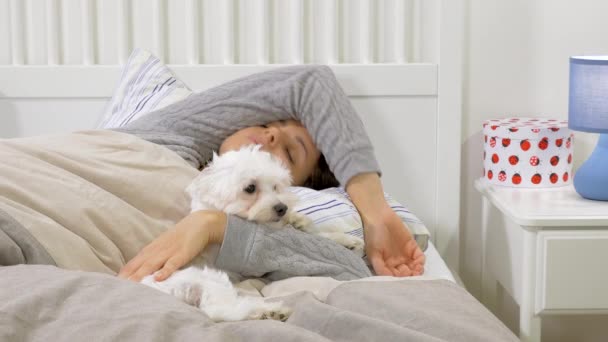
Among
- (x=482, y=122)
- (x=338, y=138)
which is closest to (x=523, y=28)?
(x=482, y=122)

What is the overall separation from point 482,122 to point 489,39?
0.75ft

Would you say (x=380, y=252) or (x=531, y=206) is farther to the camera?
(x=531, y=206)

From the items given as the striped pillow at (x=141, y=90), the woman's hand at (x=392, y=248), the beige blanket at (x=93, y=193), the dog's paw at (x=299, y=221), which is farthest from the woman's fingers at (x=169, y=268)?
the striped pillow at (x=141, y=90)

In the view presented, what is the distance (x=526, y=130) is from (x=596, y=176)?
8.5 inches

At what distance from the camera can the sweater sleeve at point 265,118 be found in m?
1.95

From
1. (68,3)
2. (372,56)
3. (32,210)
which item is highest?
(68,3)

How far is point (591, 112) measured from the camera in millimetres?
2039

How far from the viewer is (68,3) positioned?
239 cm

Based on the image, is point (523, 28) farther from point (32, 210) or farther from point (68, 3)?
point (32, 210)

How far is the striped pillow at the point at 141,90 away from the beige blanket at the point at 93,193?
281 millimetres

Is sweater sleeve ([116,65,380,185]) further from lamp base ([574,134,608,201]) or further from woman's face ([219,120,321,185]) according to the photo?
lamp base ([574,134,608,201])

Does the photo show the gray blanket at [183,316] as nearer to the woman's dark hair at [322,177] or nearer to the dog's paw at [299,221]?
the dog's paw at [299,221]

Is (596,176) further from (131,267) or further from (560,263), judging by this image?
(131,267)

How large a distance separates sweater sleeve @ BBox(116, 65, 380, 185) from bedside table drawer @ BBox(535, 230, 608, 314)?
416 mm
